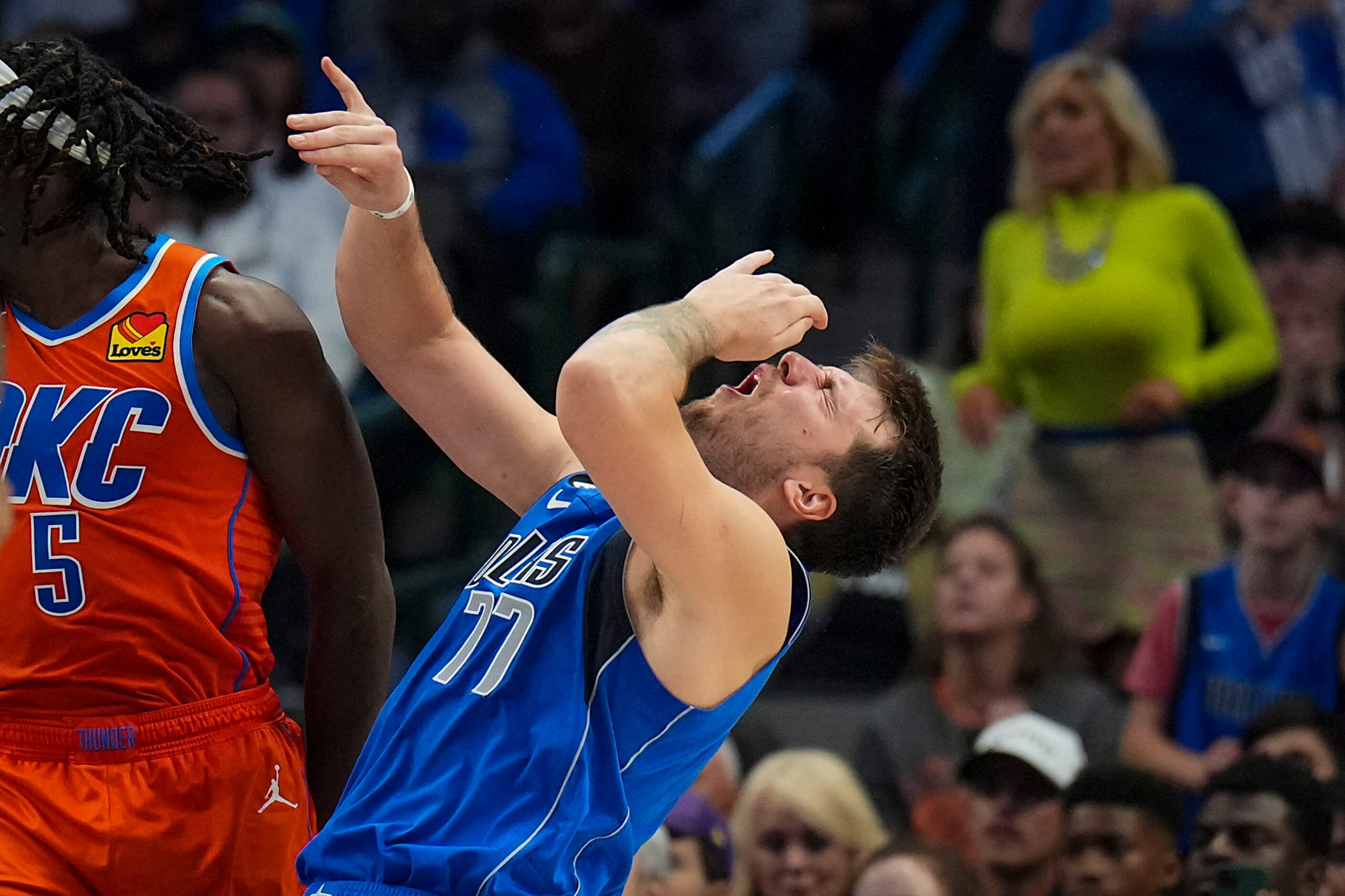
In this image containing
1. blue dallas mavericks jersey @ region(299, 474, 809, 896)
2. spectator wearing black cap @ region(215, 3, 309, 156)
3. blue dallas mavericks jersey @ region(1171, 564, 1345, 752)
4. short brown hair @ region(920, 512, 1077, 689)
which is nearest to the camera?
blue dallas mavericks jersey @ region(299, 474, 809, 896)

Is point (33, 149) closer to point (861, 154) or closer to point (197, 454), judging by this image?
Answer: point (197, 454)

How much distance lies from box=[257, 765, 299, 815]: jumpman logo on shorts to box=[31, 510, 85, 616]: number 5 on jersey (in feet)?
1.27

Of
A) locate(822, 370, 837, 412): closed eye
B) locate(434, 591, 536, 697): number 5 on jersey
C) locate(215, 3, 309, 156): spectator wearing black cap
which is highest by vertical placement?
locate(215, 3, 309, 156): spectator wearing black cap

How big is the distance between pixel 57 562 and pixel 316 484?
374mm

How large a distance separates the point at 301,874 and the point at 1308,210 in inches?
168

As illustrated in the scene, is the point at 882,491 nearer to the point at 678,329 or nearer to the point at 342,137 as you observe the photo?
the point at 678,329

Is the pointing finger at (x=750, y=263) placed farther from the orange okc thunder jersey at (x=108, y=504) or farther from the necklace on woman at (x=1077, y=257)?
the necklace on woman at (x=1077, y=257)

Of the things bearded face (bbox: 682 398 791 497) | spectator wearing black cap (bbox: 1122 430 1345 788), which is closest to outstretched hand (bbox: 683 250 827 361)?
bearded face (bbox: 682 398 791 497)

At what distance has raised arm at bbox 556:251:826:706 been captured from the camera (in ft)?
7.27

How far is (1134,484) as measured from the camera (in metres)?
5.30

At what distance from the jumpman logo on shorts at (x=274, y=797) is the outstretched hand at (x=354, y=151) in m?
0.86

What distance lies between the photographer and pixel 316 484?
2.68 metres

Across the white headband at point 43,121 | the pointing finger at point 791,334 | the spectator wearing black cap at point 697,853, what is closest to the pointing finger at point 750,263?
the pointing finger at point 791,334

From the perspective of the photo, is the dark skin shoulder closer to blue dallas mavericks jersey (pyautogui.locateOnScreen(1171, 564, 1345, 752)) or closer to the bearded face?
the bearded face
